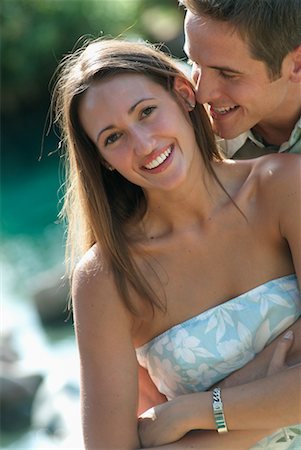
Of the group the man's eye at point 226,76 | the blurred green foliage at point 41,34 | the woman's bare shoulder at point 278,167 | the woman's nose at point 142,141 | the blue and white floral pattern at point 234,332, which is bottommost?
the blue and white floral pattern at point 234,332

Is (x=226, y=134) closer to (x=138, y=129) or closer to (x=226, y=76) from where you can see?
(x=226, y=76)

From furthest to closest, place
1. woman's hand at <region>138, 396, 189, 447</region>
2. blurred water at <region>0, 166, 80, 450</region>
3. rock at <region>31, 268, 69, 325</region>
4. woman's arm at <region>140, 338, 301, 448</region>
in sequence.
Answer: rock at <region>31, 268, 69, 325</region>
blurred water at <region>0, 166, 80, 450</region>
woman's hand at <region>138, 396, 189, 447</region>
woman's arm at <region>140, 338, 301, 448</region>

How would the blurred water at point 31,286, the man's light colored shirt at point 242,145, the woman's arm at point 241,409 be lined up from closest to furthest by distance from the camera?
the woman's arm at point 241,409 < the man's light colored shirt at point 242,145 < the blurred water at point 31,286

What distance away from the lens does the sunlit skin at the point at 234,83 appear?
113 inches

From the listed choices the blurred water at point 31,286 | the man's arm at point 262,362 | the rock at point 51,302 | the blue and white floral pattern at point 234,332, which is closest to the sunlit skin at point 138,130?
the blue and white floral pattern at point 234,332

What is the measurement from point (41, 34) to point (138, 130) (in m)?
12.4

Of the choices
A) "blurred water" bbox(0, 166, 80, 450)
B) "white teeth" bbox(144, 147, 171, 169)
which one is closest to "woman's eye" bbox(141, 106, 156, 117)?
"white teeth" bbox(144, 147, 171, 169)

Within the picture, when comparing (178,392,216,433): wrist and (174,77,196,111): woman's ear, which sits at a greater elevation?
(174,77,196,111): woman's ear

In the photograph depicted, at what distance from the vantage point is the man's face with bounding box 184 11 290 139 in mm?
2869

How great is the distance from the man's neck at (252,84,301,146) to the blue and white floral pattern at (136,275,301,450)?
0.51m

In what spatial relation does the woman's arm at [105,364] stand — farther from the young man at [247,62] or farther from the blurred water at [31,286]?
the blurred water at [31,286]

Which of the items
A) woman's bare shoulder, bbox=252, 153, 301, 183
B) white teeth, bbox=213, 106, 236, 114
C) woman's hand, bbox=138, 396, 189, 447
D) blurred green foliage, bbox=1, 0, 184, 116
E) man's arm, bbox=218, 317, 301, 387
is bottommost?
woman's hand, bbox=138, 396, 189, 447

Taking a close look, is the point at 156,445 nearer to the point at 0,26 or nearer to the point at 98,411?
the point at 98,411

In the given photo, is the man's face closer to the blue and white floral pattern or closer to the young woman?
the young woman
